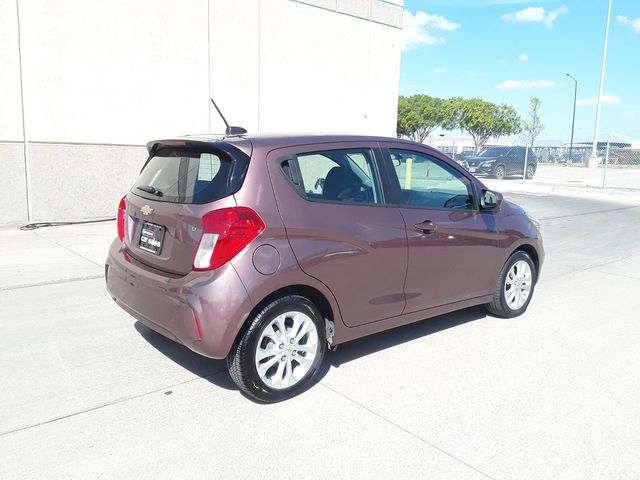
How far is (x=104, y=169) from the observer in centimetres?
1090

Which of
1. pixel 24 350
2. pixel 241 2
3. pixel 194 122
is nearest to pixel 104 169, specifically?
pixel 194 122

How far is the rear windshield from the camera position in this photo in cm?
346

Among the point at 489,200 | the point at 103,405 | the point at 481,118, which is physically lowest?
the point at 103,405

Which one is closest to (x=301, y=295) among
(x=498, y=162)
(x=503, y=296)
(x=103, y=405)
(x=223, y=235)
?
(x=223, y=235)

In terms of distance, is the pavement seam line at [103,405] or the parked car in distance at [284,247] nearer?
the pavement seam line at [103,405]

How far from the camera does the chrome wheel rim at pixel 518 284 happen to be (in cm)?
523

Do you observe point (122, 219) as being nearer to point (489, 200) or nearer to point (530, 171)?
point (489, 200)

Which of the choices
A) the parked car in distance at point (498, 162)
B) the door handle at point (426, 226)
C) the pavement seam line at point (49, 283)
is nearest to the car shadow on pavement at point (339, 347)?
the door handle at point (426, 226)

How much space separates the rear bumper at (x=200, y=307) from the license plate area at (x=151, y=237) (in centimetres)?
16

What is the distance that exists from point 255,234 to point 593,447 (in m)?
2.25

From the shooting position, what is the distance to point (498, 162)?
1021 inches

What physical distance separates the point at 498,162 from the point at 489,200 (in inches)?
879

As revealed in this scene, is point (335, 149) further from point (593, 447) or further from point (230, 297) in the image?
point (593, 447)

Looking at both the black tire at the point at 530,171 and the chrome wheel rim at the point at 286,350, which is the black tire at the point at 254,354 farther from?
Answer: the black tire at the point at 530,171
